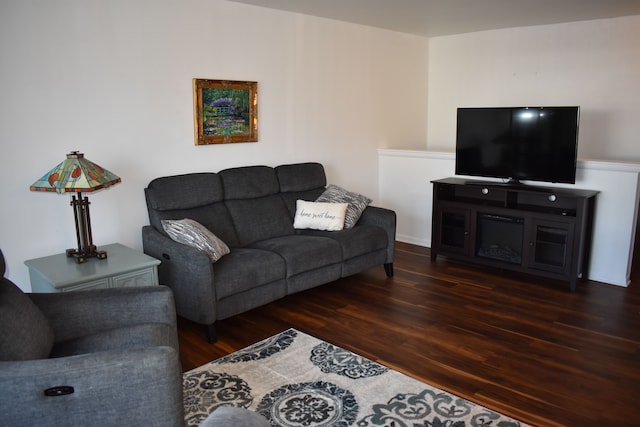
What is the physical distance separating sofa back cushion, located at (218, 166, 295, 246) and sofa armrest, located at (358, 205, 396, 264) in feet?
2.24

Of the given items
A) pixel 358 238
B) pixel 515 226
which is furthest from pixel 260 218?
pixel 515 226

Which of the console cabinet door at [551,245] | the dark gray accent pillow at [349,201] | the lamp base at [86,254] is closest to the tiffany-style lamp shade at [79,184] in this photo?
the lamp base at [86,254]

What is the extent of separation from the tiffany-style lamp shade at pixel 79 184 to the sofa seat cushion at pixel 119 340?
0.97 metres

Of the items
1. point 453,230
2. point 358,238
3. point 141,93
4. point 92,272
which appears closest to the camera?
point 92,272

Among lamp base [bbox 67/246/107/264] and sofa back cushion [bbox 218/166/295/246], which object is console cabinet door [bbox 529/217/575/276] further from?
lamp base [bbox 67/246/107/264]

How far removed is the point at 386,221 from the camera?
448cm

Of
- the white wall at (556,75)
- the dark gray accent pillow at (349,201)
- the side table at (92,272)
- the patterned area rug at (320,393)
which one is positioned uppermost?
the white wall at (556,75)

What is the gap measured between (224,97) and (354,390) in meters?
2.55

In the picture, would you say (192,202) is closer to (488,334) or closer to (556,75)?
(488,334)

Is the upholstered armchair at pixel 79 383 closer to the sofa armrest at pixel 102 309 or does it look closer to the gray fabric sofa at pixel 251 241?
the sofa armrest at pixel 102 309

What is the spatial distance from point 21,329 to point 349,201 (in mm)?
2947

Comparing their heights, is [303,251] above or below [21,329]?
below

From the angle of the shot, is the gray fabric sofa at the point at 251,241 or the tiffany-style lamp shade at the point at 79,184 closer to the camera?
the tiffany-style lamp shade at the point at 79,184

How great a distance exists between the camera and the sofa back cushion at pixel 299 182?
14.9 ft
